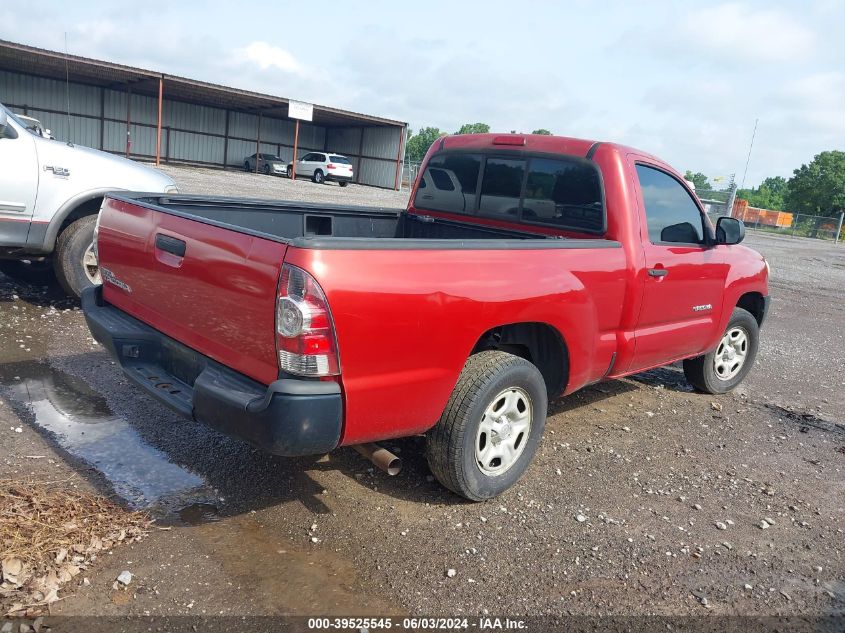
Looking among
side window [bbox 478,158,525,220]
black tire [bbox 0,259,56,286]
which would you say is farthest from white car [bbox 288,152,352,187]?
side window [bbox 478,158,525,220]

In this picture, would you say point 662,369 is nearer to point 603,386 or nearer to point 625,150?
point 603,386

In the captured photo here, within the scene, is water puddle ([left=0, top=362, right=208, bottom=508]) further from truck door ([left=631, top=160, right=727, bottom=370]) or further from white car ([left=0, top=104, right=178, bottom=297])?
truck door ([left=631, top=160, right=727, bottom=370])

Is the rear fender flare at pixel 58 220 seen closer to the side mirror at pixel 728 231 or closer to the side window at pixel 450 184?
the side window at pixel 450 184

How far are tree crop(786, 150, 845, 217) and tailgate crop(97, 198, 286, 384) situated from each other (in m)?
70.5

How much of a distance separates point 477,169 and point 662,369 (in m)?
3.09

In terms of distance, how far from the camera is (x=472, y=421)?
10.7 ft

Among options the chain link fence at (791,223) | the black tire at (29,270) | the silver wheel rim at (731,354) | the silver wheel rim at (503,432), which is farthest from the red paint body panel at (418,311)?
the chain link fence at (791,223)

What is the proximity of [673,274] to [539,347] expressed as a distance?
124cm

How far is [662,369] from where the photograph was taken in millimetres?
6656

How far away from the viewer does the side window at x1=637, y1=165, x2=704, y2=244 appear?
4418 mm

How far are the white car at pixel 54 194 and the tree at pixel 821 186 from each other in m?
69.1

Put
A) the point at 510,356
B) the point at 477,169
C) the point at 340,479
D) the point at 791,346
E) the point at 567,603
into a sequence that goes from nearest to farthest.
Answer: the point at 567,603 < the point at 510,356 < the point at 340,479 < the point at 477,169 < the point at 791,346

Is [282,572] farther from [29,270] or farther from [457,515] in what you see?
[29,270]

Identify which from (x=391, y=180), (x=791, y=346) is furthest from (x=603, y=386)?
(x=391, y=180)
